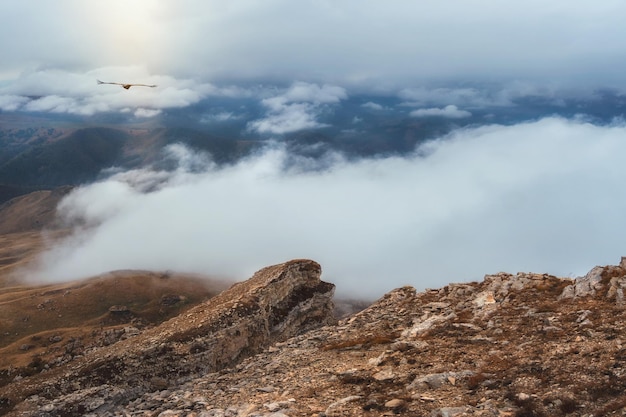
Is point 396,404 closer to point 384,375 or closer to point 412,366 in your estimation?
point 384,375

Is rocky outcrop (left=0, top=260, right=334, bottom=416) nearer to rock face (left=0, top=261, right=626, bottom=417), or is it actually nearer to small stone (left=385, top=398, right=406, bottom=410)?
rock face (left=0, top=261, right=626, bottom=417)

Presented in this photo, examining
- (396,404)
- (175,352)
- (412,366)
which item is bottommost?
(175,352)

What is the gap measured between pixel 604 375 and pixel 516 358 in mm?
4337

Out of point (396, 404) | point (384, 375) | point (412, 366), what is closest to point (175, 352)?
point (384, 375)

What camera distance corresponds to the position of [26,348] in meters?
152

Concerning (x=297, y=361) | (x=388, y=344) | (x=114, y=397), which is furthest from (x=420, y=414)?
(x=114, y=397)

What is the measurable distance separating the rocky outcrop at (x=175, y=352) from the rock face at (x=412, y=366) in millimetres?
157

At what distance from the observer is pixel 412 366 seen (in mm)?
25125

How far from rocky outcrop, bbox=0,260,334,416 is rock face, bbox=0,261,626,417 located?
157 mm

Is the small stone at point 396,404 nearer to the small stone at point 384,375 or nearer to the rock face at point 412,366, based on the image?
the rock face at point 412,366

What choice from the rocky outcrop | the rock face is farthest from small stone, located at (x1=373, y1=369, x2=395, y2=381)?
the rocky outcrop

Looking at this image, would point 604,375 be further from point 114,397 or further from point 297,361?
point 114,397

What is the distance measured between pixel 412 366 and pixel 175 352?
1218 inches

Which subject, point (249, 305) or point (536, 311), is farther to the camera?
point (249, 305)
